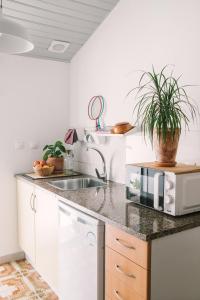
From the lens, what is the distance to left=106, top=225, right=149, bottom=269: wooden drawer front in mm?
1271

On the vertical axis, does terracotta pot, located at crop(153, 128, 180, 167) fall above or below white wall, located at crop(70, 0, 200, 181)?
below

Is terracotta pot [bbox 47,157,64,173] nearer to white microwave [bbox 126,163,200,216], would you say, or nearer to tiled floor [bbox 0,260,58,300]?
tiled floor [bbox 0,260,58,300]

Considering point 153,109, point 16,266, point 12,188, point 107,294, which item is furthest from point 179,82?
point 16,266

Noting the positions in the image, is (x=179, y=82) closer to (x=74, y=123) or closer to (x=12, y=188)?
(x=74, y=123)

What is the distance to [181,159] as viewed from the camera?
6.24ft

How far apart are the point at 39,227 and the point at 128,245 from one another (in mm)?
1285

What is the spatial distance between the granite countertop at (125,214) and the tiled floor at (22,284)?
94cm

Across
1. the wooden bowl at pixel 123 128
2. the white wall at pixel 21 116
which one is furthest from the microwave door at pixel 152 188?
the white wall at pixel 21 116

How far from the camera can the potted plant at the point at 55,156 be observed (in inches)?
116

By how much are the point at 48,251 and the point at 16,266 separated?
808 mm

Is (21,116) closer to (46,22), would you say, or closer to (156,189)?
(46,22)

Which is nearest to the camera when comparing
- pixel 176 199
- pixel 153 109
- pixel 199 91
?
pixel 176 199

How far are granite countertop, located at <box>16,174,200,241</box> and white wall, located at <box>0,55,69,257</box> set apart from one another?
0.95m

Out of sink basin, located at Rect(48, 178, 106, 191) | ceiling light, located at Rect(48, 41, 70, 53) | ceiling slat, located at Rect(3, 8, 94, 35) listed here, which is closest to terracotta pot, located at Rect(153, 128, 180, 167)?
sink basin, located at Rect(48, 178, 106, 191)
